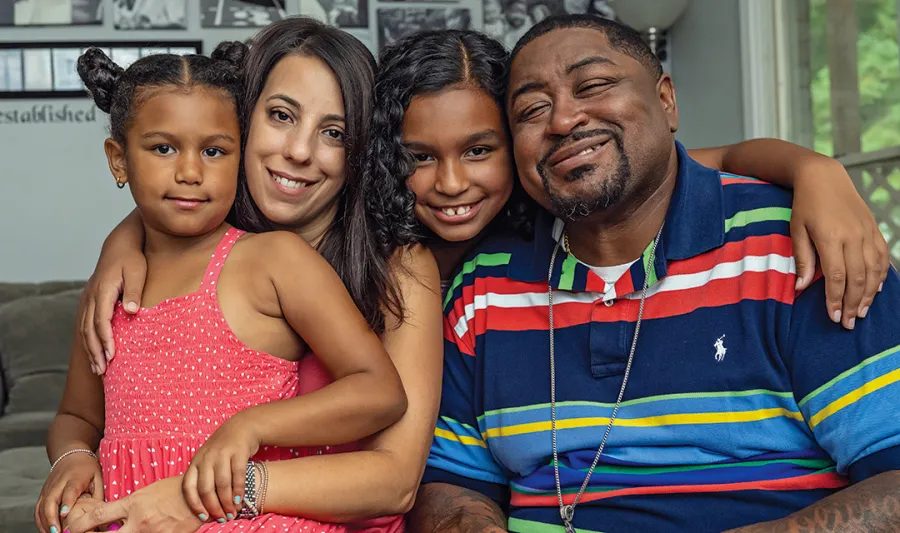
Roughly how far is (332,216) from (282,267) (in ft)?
0.97

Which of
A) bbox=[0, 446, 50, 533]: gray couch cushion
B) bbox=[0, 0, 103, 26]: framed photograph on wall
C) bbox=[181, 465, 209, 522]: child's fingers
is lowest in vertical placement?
bbox=[0, 446, 50, 533]: gray couch cushion

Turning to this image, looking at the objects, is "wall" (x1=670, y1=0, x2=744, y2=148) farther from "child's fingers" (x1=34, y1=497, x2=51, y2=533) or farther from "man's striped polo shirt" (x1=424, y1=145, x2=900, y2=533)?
"child's fingers" (x1=34, y1=497, x2=51, y2=533)

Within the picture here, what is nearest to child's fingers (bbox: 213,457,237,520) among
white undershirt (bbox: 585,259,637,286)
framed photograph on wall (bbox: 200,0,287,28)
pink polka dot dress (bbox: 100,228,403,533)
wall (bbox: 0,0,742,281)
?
pink polka dot dress (bbox: 100,228,403,533)

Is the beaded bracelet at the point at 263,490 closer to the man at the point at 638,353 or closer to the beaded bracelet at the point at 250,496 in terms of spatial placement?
the beaded bracelet at the point at 250,496

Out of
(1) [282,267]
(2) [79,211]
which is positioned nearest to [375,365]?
(1) [282,267]

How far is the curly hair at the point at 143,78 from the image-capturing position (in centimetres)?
156

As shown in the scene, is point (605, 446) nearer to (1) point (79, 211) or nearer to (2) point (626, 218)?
(2) point (626, 218)

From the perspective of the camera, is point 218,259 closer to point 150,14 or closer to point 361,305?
point 361,305

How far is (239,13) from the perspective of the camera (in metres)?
4.62

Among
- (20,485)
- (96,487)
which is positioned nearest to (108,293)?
(96,487)

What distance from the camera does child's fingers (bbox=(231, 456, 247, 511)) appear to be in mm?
Result: 1307

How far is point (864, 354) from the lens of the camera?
52.4 inches

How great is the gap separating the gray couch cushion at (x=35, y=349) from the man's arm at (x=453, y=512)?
2.62m

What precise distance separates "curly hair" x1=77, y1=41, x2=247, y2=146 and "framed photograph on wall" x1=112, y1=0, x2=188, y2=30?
306cm
